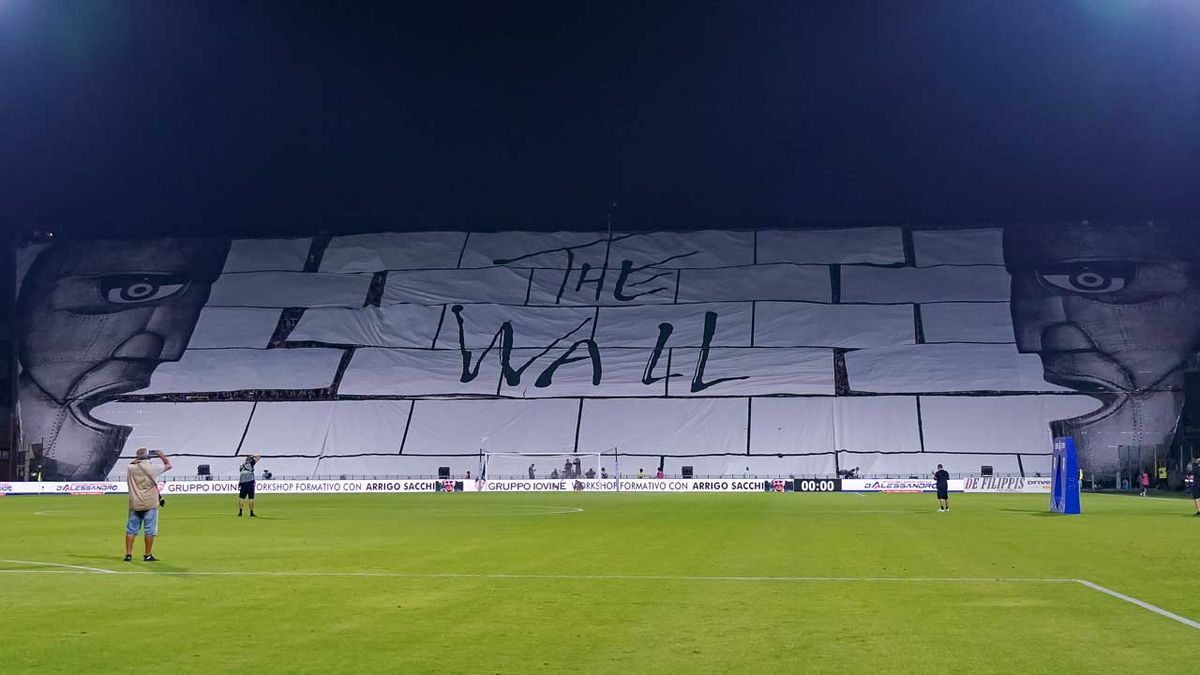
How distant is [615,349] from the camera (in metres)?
79.2

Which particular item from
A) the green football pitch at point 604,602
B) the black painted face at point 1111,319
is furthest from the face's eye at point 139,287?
the green football pitch at point 604,602

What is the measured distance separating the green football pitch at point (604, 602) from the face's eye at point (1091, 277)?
58262 mm

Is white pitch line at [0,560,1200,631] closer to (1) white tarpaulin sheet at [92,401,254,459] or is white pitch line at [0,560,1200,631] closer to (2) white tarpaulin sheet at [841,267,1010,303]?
(1) white tarpaulin sheet at [92,401,254,459]

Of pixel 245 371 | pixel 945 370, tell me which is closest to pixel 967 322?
pixel 945 370

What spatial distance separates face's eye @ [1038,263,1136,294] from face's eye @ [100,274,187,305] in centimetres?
6093

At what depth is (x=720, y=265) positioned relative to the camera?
85375 millimetres

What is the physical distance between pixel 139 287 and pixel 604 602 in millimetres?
79408

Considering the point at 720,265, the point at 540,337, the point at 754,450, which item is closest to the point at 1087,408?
the point at 754,450

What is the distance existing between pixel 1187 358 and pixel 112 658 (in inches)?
2950

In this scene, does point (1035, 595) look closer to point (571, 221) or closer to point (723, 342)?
point (723, 342)

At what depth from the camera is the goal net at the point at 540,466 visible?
2758 inches

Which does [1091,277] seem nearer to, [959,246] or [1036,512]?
[959,246]

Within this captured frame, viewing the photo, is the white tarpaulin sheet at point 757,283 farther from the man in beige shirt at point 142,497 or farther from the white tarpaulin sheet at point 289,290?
the man in beige shirt at point 142,497

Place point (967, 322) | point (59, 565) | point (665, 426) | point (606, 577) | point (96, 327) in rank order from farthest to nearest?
point (96, 327)
point (967, 322)
point (665, 426)
point (59, 565)
point (606, 577)
